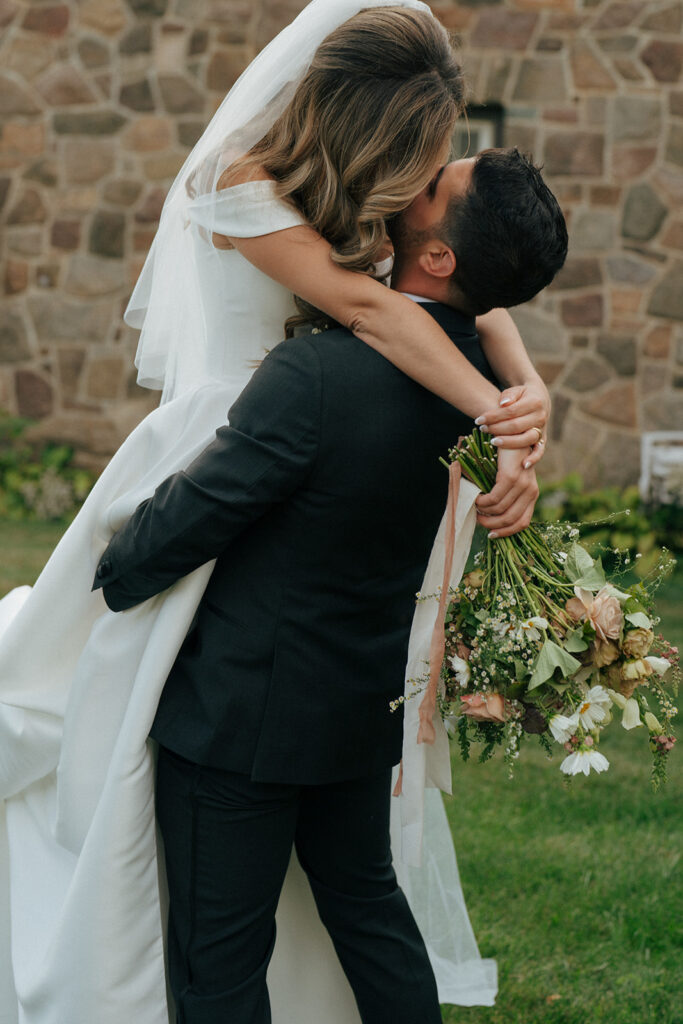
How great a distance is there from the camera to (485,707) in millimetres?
1838

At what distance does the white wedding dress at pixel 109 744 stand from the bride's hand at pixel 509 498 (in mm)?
41

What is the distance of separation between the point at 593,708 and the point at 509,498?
0.39 m

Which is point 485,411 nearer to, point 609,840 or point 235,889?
point 235,889

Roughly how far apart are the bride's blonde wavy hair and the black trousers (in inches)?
38.4

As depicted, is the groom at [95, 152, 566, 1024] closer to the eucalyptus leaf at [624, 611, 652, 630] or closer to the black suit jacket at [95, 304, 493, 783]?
the black suit jacket at [95, 304, 493, 783]

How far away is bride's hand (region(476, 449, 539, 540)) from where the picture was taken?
72.9 inches

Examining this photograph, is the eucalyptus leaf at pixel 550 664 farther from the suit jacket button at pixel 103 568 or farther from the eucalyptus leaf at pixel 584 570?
the suit jacket button at pixel 103 568

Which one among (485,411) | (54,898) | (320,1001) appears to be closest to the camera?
(485,411)

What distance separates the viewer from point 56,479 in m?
7.69

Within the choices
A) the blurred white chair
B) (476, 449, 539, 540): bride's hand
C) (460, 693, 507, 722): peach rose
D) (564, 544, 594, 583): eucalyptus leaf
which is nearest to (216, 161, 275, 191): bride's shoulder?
(476, 449, 539, 540): bride's hand

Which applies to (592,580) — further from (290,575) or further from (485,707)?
(290,575)

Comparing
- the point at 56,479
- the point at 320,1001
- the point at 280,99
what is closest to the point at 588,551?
the point at 280,99

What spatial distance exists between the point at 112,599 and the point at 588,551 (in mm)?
900

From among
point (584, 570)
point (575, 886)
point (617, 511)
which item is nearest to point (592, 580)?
point (584, 570)
